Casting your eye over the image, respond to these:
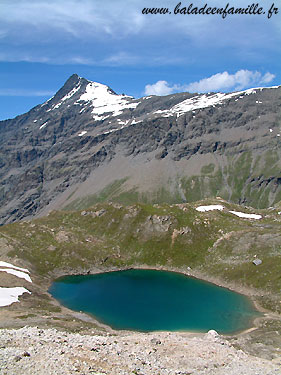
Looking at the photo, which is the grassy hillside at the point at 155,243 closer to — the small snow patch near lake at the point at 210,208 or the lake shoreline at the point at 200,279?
the lake shoreline at the point at 200,279

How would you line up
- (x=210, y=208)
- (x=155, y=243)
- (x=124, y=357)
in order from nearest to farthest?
(x=124, y=357)
(x=155, y=243)
(x=210, y=208)

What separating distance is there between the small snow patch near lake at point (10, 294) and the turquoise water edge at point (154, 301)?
1065 cm

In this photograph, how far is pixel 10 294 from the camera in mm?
87875

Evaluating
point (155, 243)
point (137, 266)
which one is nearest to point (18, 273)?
point (137, 266)

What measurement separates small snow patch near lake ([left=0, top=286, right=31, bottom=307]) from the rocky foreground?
43245 millimetres

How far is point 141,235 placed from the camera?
13662 cm

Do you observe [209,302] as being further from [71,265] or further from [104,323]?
[71,265]

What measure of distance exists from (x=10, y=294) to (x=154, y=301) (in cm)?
3776

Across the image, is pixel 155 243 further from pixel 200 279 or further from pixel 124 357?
pixel 124 357

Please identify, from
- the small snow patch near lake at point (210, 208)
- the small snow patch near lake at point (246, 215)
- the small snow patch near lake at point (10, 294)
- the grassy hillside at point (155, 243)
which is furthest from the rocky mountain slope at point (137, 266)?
the small snow patch near lake at point (246, 215)

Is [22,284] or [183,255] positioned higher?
[183,255]

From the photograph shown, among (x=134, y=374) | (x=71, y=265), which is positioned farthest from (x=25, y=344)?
(x=71, y=265)

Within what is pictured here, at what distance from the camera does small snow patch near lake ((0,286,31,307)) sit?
3228 inches

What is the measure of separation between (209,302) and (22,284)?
52658mm
